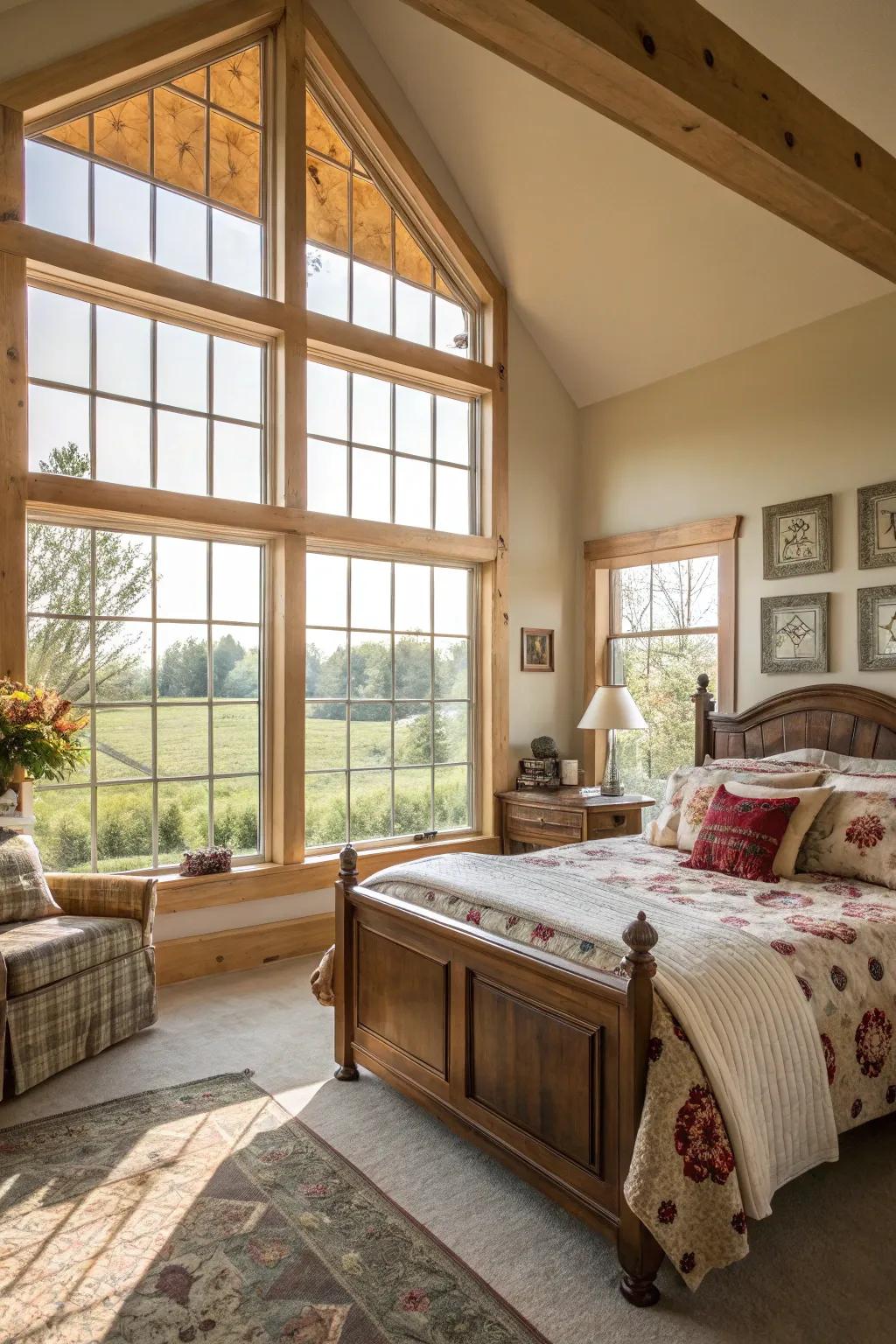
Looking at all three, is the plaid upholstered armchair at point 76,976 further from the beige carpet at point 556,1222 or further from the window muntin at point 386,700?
the window muntin at point 386,700

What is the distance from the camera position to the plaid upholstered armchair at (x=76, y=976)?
9.71 feet

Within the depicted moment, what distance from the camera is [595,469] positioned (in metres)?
5.65

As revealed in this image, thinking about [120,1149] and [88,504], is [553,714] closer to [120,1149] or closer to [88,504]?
[88,504]

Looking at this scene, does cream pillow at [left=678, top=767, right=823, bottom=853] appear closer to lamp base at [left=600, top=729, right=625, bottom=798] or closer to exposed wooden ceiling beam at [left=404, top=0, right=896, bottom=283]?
lamp base at [left=600, top=729, right=625, bottom=798]

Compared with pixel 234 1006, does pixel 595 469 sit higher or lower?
higher

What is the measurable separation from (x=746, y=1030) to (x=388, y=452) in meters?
3.76

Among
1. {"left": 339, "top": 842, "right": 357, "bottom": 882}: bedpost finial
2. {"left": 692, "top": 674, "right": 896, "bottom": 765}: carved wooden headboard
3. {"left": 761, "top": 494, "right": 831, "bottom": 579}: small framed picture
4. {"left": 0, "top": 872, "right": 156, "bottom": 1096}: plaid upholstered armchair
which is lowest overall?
{"left": 0, "top": 872, "right": 156, "bottom": 1096}: plaid upholstered armchair

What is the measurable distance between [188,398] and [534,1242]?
12.3ft

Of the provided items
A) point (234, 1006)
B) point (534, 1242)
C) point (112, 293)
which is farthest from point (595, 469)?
point (534, 1242)

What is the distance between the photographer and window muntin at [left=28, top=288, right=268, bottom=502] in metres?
3.93

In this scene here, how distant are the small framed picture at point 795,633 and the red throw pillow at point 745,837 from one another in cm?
130

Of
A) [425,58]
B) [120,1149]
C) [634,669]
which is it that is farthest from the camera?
[634,669]

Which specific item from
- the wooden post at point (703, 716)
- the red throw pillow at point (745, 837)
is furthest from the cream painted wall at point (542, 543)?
the red throw pillow at point (745, 837)

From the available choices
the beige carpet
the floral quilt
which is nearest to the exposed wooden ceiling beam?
the floral quilt
